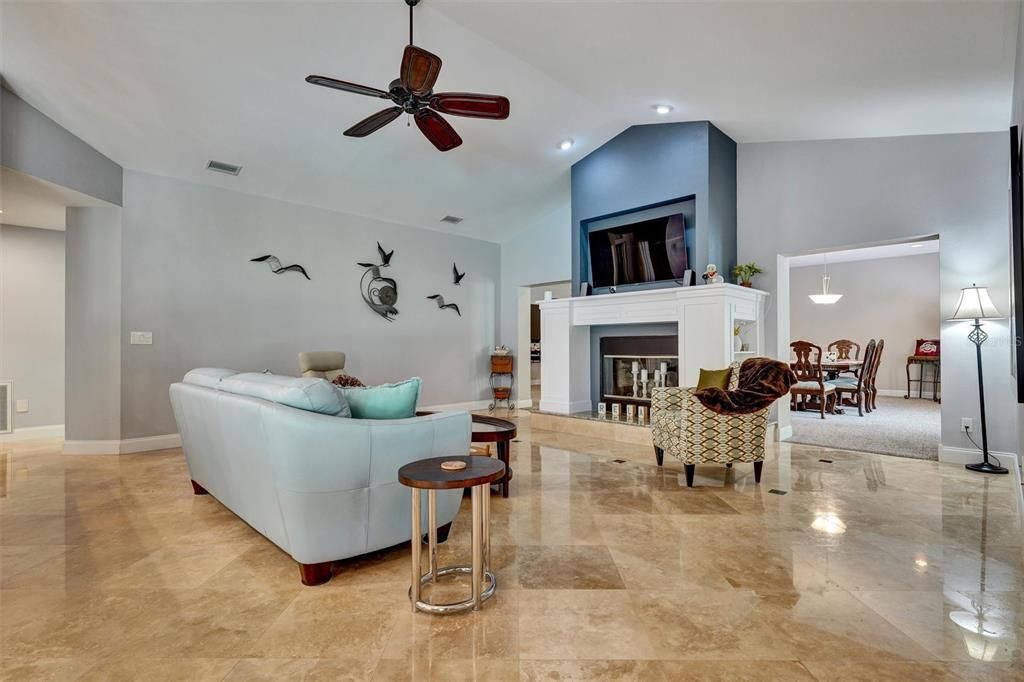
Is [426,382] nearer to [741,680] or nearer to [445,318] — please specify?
[445,318]

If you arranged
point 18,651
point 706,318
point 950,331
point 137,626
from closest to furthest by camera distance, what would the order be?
point 18,651, point 137,626, point 950,331, point 706,318

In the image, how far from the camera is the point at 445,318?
7.41 meters

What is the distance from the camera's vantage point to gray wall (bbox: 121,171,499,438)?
488cm

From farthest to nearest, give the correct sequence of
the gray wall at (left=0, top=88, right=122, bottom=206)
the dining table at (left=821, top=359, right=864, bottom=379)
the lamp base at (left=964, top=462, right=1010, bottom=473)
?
the dining table at (left=821, top=359, right=864, bottom=379) < the lamp base at (left=964, top=462, right=1010, bottom=473) < the gray wall at (left=0, top=88, right=122, bottom=206)

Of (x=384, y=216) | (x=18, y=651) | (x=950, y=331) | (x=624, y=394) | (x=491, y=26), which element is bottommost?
(x=18, y=651)

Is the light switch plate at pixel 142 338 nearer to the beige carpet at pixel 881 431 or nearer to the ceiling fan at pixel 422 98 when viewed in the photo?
the ceiling fan at pixel 422 98

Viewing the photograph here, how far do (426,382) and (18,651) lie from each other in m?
5.57

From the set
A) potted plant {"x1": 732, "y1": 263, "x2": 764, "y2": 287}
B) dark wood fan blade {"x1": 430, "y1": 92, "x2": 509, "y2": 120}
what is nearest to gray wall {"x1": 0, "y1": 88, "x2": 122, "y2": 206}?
dark wood fan blade {"x1": 430, "y1": 92, "x2": 509, "y2": 120}

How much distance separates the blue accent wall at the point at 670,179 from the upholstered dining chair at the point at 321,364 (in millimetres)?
3145

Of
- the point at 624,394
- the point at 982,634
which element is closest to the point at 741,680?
the point at 982,634

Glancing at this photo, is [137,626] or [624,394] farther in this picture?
[624,394]

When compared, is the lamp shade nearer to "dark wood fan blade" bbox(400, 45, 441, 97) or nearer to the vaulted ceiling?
the vaulted ceiling

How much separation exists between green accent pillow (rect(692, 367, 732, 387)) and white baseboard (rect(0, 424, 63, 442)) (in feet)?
22.7

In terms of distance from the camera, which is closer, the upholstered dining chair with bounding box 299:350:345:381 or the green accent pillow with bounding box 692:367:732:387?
the green accent pillow with bounding box 692:367:732:387
